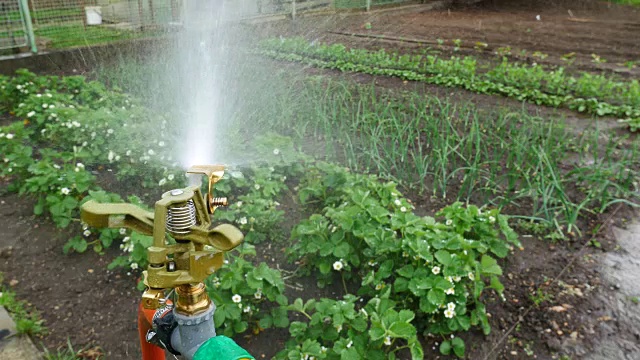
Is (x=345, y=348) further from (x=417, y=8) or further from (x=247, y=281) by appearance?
(x=417, y=8)

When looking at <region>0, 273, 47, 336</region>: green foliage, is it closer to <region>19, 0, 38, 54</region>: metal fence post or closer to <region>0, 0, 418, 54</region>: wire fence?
<region>0, 0, 418, 54</region>: wire fence

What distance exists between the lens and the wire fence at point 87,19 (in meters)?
5.71

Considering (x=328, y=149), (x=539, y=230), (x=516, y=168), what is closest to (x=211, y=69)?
(x=328, y=149)

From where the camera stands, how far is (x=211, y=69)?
3.95 meters

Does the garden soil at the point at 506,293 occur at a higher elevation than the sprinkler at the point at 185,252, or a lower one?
lower

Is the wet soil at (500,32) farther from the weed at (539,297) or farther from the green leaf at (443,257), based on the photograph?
the green leaf at (443,257)

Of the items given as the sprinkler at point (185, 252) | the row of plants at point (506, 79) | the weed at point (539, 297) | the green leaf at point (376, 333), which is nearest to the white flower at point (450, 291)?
the green leaf at point (376, 333)

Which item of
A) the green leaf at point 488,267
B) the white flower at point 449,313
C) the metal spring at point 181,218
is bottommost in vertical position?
the white flower at point 449,313

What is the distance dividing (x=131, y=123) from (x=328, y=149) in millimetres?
1202

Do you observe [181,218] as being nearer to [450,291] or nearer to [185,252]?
[185,252]

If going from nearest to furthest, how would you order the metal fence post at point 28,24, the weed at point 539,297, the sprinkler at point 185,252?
the sprinkler at point 185,252
the weed at point 539,297
the metal fence post at point 28,24

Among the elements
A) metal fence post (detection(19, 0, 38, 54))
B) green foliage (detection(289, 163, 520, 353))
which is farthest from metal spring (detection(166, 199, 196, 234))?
metal fence post (detection(19, 0, 38, 54))

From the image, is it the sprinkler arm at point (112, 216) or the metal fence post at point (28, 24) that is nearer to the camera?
the sprinkler arm at point (112, 216)

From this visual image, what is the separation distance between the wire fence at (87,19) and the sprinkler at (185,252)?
4534 mm
